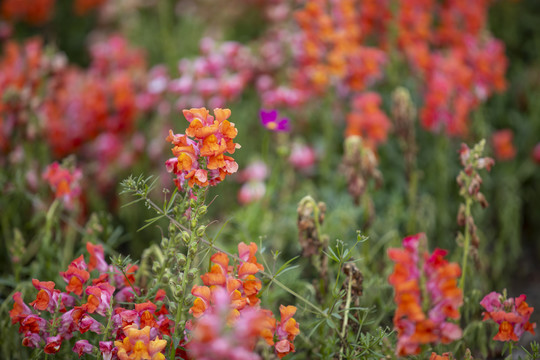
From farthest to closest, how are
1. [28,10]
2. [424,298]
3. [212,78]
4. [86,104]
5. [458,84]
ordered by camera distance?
[28,10], [86,104], [212,78], [458,84], [424,298]

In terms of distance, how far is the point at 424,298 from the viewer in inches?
37.7

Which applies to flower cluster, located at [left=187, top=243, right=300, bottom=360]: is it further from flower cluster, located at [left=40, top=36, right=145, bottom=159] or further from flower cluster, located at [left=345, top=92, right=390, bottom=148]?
flower cluster, located at [left=40, top=36, right=145, bottom=159]

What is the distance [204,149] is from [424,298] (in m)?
0.58

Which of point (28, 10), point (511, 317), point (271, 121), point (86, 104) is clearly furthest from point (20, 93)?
Answer: point (28, 10)

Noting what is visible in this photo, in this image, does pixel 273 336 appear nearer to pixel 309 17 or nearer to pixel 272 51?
pixel 309 17

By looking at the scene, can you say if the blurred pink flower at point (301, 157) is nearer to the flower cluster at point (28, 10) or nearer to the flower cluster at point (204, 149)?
the flower cluster at point (204, 149)

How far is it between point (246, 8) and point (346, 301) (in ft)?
10.9

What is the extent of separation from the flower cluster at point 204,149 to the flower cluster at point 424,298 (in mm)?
441

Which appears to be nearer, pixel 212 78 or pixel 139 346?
pixel 139 346

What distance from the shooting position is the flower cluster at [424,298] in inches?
36.6

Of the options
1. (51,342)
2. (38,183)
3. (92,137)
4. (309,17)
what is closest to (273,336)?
(51,342)

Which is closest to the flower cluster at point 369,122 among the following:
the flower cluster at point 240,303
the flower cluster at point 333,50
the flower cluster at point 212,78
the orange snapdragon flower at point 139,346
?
the flower cluster at point 333,50

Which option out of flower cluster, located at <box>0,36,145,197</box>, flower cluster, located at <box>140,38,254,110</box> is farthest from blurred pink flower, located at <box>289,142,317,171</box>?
flower cluster, located at <box>0,36,145,197</box>

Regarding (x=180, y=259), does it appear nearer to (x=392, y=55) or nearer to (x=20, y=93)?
(x=20, y=93)
